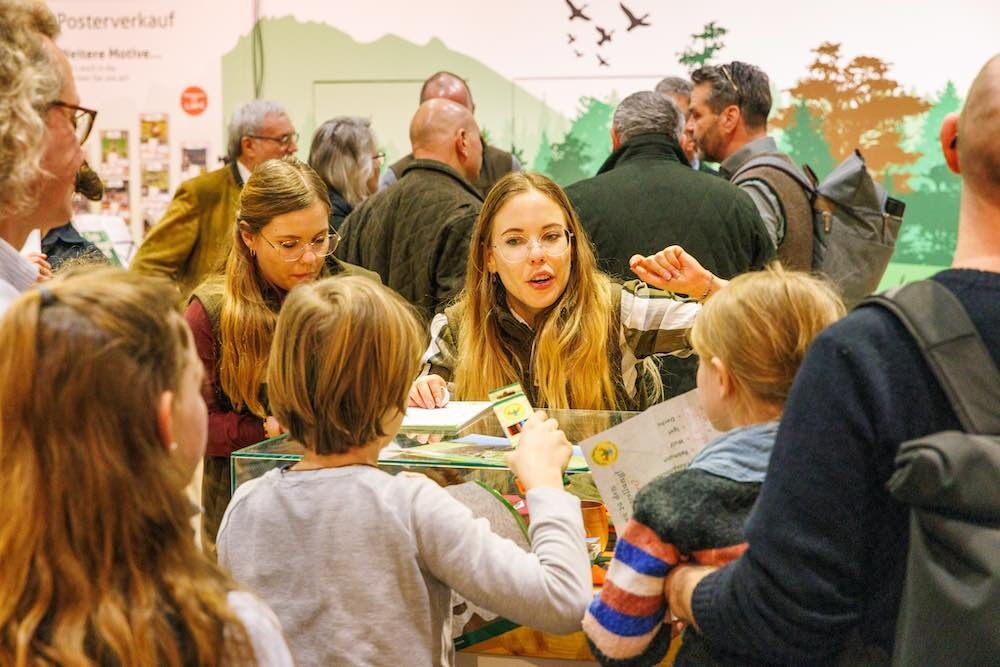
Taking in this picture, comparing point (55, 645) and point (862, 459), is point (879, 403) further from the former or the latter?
point (55, 645)

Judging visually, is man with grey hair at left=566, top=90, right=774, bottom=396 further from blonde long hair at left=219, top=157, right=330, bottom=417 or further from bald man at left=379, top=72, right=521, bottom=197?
bald man at left=379, top=72, right=521, bottom=197

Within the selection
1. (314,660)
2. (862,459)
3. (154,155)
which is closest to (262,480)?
(314,660)

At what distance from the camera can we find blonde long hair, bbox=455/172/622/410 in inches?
111

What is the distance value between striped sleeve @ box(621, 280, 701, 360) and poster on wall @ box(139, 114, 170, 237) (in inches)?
167

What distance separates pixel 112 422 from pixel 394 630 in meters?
0.65

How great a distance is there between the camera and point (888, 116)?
580 cm

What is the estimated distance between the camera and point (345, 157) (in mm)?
5176

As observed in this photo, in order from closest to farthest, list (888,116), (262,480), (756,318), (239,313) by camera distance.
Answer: (756,318)
(262,480)
(239,313)
(888,116)

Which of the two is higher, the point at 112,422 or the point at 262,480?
the point at 112,422

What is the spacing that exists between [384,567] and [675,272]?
3.82 feet

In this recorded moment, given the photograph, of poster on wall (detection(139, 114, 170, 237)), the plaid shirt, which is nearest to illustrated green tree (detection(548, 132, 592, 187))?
poster on wall (detection(139, 114, 170, 237))

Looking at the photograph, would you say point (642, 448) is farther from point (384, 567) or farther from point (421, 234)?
point (421, 234)

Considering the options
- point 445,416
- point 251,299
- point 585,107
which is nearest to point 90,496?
point 445,416

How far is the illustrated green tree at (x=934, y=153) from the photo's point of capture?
5.70m
